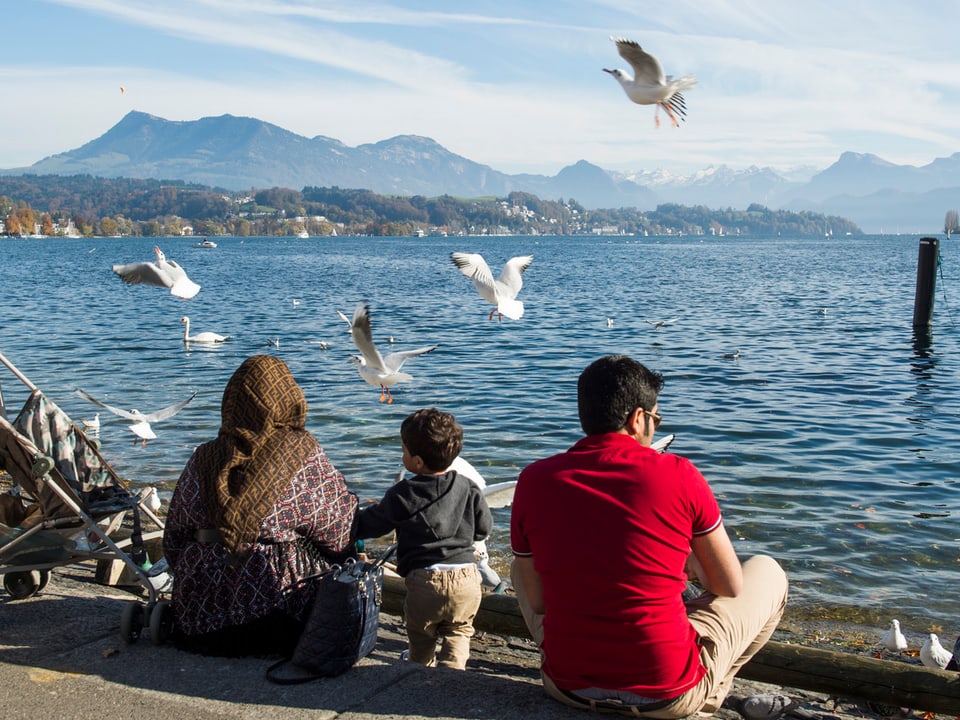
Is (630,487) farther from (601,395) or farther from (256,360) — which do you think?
(256,360)

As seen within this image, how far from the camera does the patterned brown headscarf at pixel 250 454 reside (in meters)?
3.57

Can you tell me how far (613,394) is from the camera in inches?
122

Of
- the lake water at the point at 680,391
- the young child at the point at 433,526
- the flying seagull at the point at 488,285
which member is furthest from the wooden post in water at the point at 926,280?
the young child at the point at 433,526

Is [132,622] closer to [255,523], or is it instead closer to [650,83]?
[255,523]

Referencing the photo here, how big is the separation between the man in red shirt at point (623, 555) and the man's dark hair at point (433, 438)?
2.60 ft

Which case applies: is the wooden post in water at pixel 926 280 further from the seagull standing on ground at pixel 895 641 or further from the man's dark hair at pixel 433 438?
the man's dark hair at pixel 433 438

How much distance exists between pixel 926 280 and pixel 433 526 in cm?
2290

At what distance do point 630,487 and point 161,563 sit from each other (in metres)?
2.95

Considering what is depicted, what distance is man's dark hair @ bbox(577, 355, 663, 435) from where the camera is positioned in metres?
3.09

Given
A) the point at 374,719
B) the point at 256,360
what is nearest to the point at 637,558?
the point at 374,719

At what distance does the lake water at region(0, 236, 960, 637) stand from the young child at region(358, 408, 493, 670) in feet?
3.82

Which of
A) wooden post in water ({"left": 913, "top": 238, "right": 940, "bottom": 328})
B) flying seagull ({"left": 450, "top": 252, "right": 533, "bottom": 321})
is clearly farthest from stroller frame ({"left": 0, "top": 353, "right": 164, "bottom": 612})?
wooden post in water ({"left": 913, "top": 238, "right": 940, "bottom": 328})

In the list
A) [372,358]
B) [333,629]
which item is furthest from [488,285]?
[333,629]

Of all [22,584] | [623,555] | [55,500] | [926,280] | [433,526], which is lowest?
[22,584]
